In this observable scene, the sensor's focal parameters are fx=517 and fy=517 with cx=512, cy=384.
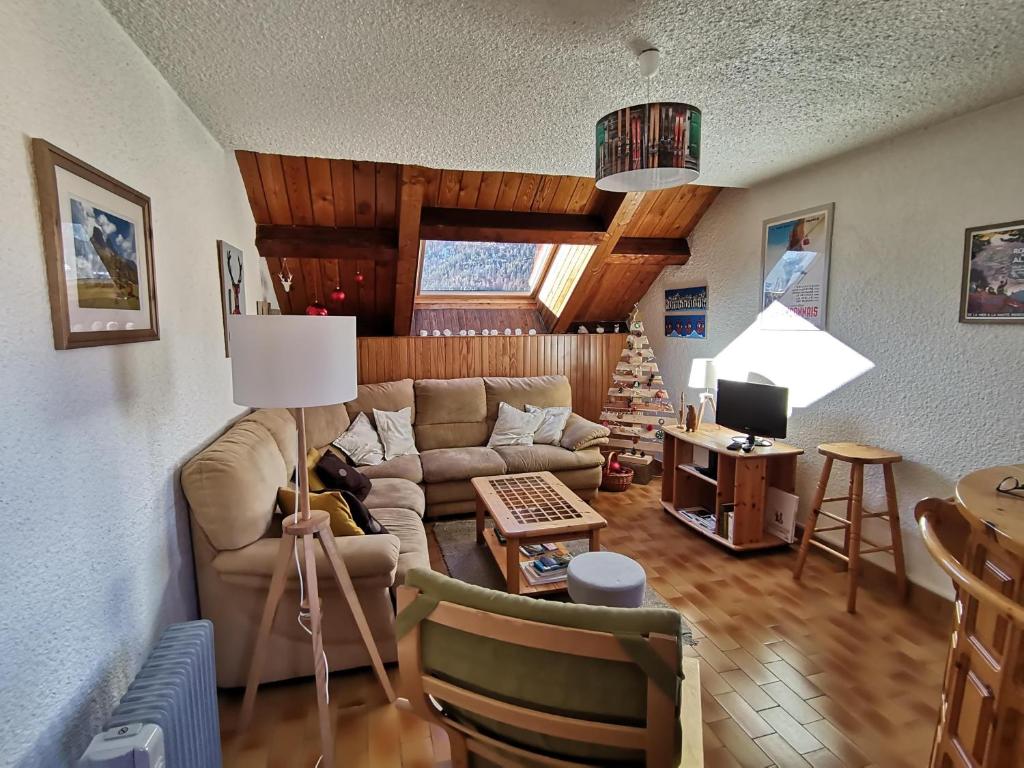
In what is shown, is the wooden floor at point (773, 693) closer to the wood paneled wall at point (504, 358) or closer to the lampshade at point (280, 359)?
the lampshade at point (280, 359)

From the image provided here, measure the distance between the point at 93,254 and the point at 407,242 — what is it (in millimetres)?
2490

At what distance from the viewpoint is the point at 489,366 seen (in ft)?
16.4

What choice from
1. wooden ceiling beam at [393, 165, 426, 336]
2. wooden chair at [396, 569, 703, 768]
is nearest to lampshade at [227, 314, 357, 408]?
wooden chair at [396, 569, 703, 768]

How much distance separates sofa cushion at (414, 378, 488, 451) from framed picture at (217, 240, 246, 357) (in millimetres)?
1672

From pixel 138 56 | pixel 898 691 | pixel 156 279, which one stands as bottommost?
pixel 898 691

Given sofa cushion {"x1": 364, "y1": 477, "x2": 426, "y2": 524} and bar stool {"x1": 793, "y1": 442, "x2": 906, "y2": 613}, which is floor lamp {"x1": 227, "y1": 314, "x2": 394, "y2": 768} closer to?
sofa cushion {"x1": 364, "y1": 477, "x2": 426, "y2": 524}

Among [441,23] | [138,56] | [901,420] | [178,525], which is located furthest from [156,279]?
[901,420]

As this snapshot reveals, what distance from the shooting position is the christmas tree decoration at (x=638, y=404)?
4664 millimetres

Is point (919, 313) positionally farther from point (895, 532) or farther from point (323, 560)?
point (323, 560)

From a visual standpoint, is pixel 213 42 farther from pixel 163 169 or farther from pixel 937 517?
pixel 937 517

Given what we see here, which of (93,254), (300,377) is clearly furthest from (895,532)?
(93,254)

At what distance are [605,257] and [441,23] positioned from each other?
2.86 meters

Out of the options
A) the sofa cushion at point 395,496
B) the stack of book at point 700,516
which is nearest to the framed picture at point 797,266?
the stack of book at point 700,516

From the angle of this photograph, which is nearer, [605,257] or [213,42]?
[213,42]
